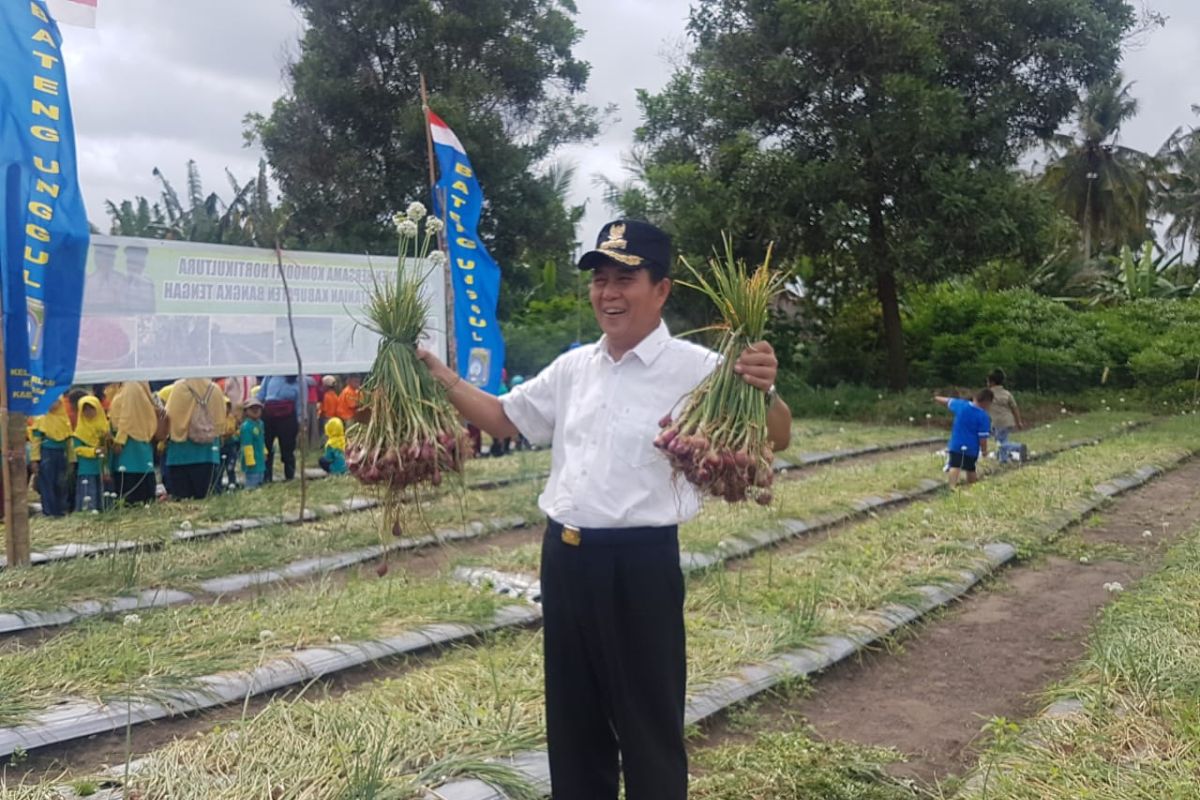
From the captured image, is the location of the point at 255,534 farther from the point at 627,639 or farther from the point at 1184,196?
the point at 1184,196

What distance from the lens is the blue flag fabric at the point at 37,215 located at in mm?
5602

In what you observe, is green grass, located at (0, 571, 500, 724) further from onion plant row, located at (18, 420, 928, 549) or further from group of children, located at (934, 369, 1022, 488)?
group of children, located at (934, 369, 1022, 488)

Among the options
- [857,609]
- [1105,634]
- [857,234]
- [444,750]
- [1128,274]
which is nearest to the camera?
[444,750]

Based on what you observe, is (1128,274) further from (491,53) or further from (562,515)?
(562,515)

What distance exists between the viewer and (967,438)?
376 inches

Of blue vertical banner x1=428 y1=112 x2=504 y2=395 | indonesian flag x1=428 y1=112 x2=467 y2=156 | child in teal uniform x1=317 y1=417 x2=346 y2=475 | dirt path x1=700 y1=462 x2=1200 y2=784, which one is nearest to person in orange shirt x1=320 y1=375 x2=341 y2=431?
child in teal uniform x1=317 y1=417 x2=346 y2=475

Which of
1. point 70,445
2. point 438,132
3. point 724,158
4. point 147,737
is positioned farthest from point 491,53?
point 147,737

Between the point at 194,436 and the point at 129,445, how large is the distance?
20.6 inches

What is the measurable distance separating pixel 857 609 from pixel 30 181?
5445 millimetres

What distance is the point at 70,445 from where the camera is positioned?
26.0ft

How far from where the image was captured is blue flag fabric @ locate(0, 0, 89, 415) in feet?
18.4

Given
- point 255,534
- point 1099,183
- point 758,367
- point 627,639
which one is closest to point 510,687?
point 627,639

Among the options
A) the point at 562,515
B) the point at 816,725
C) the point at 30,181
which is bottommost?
the point at 816,725

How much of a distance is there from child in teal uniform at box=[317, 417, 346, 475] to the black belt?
7.48 meters
